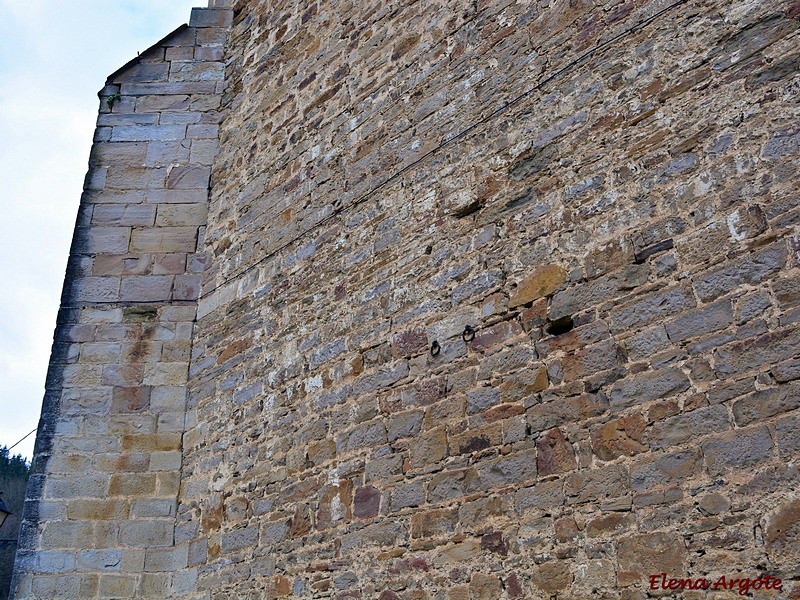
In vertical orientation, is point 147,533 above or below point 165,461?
below

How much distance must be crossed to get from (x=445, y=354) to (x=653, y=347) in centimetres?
105

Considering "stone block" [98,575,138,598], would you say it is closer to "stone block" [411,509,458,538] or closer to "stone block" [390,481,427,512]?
"stone block" [390,481,427,512]

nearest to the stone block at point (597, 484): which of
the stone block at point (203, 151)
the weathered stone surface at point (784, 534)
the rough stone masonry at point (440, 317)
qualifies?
the rough stone masonry at point (440, 317)

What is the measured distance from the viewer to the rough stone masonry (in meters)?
2.94

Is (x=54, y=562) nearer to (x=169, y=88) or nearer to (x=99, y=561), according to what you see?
(x=99, y=561)

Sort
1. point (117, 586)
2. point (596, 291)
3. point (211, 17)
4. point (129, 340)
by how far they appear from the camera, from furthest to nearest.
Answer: point (211, 17)
point (129, 340)
point (117, 586)
point (596, 291)

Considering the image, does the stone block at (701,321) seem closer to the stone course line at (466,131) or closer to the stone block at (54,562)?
the stone course line at (466,131)

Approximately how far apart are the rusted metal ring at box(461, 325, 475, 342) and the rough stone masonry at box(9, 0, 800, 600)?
5 centimetres

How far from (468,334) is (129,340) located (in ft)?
9.27

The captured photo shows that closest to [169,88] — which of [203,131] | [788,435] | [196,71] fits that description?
[196,71]

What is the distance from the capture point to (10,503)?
1602 centimetres

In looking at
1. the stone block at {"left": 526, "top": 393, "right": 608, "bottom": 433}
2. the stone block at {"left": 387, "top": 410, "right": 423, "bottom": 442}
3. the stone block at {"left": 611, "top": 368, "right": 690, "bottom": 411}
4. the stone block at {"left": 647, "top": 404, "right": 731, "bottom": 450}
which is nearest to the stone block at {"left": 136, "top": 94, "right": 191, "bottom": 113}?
the stone block at {"left": 387, "top": 410, "right": 423, "bottom": 442}

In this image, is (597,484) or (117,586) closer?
(597,484)
